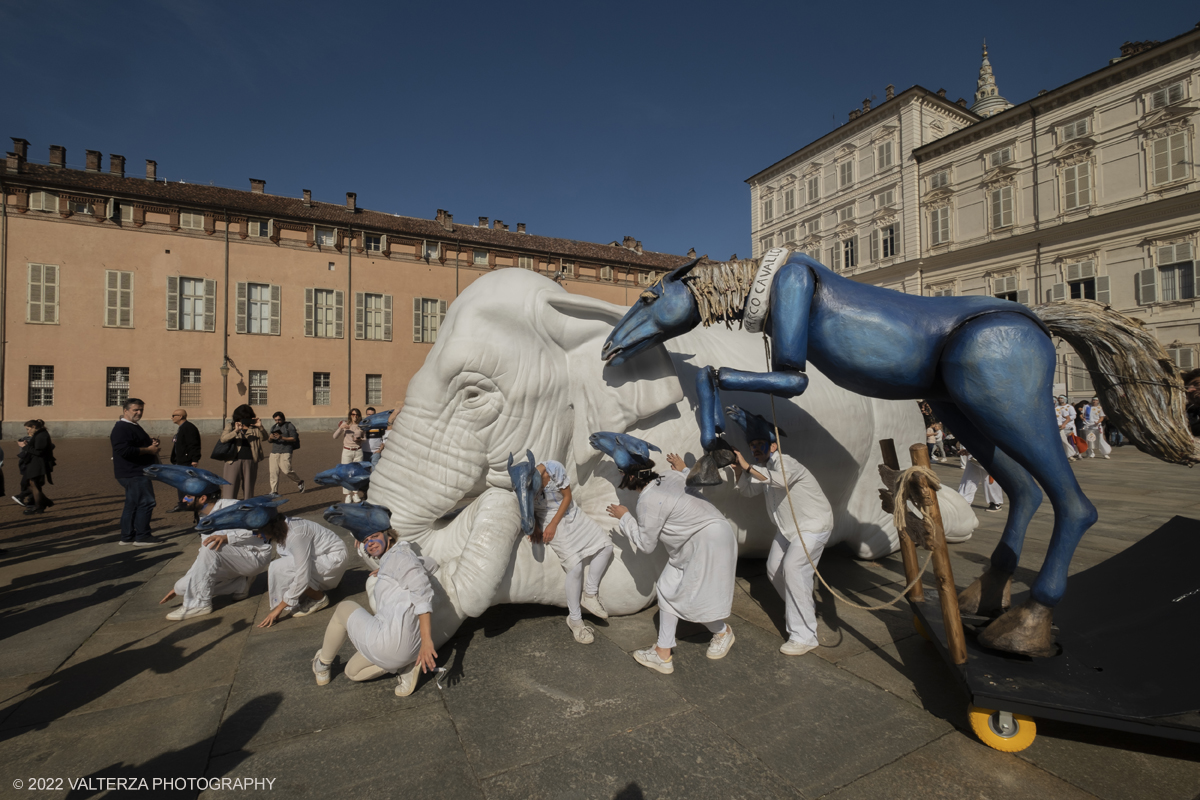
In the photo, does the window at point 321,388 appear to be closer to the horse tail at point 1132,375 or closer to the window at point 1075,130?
the horse tail at point 1132,375

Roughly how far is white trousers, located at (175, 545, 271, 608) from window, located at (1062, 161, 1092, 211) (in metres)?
28.7

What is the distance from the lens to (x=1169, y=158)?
775 inches

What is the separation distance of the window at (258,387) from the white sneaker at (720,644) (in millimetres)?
26737

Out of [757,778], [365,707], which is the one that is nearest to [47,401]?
[365,707]

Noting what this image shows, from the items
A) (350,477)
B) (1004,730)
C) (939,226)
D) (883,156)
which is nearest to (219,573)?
(350,477)

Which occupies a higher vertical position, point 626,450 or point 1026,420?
point 1026,420

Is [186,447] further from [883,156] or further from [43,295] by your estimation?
[883,156]

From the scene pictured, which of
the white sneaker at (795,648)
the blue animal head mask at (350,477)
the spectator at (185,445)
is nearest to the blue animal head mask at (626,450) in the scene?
the white sneaker at (795,648)

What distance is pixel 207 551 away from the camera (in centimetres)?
372

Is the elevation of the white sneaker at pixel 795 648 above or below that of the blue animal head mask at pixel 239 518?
below

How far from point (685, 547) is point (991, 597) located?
60.1 inches

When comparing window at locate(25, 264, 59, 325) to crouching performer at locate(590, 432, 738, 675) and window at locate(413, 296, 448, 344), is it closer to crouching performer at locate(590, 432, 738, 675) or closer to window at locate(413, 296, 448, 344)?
window at locate(413, 296, 448, 344)

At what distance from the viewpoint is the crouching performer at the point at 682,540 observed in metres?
2.92

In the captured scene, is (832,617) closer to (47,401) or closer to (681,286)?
(681,286)
